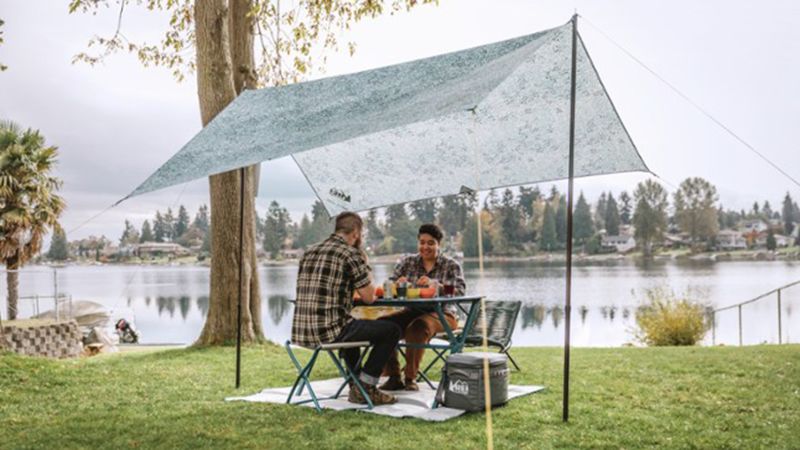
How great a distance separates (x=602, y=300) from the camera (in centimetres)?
2942

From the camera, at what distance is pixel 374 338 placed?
4.58m

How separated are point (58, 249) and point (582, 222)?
29267mm

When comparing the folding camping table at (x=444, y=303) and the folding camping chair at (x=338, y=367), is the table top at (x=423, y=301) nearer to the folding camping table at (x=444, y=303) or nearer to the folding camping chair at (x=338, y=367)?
the folding camping table at (x=444, y=303)

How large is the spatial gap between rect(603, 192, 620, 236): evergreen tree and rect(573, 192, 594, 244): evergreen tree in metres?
0.99

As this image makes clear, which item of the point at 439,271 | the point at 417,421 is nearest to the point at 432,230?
the point at 439,271

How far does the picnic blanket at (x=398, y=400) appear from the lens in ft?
14.7

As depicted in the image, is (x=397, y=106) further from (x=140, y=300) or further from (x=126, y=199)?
(x=140, y=300)

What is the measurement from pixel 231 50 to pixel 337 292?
5.81 m

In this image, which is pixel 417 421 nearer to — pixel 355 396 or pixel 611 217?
pixel 355 396

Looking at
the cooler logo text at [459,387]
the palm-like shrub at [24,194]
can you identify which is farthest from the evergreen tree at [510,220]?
the cooler logo text at [459,387]

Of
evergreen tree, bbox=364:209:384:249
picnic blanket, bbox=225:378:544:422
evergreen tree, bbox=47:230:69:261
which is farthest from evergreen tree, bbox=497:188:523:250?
picnic blanket, bbox=225:378:544:422

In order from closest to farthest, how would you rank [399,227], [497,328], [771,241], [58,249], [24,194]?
1. [497,328]
2. [24,194]
3. [399,227]
4. [58,249]
5. [771,241]

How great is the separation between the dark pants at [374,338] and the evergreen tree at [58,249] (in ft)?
47.7

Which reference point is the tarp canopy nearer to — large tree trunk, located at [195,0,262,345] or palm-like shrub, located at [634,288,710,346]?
large tree trunk, located at [195,0,262,345]
